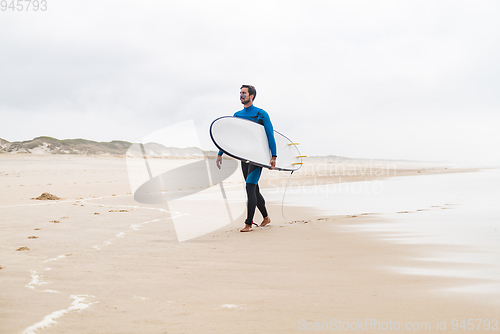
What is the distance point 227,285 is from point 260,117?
308cm

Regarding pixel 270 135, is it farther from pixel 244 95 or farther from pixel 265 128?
pixel 244 95

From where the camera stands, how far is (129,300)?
2.24 m

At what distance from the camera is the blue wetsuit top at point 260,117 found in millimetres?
5145

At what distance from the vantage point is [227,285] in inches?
99.6

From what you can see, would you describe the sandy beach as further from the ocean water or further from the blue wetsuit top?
the blue wetsuit top

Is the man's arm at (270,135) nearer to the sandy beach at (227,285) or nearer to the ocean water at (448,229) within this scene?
the sandy beach at (227,285)

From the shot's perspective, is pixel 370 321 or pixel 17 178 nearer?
pixel 370 321

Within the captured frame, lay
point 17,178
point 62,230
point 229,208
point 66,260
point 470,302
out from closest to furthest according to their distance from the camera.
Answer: point 470,302
point 66,260
point 62,230
point 229,208
point 17,178

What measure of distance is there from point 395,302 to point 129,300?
4.93ft

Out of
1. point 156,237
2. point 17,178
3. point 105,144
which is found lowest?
point 156,237

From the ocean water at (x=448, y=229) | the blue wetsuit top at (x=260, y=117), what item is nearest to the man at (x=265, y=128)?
the blue wetsuit top at (x=260, y=117)

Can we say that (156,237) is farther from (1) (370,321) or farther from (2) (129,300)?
(1) (370,321)

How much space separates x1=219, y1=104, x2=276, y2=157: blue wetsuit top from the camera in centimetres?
514

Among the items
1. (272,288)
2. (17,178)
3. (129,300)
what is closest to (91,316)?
(129,300)
